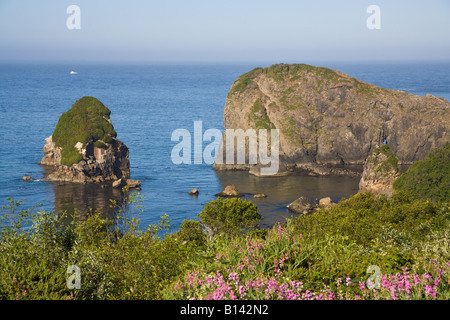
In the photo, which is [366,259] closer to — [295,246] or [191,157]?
[295,246]

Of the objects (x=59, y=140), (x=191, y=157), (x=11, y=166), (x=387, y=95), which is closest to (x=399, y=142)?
(x=387, y=95)

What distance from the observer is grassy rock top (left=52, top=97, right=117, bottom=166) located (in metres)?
120

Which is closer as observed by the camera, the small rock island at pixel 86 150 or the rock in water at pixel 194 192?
the rock in water at pixel 194 192

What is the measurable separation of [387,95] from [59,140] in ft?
284

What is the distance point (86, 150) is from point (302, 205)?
50.9 meters

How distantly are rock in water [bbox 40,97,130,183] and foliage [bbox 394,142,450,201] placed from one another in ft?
206

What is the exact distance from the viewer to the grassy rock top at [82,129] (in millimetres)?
119625

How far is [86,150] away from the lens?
11881 cm

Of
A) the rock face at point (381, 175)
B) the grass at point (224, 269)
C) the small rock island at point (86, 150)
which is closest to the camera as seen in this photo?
the grass at point (224, 269)

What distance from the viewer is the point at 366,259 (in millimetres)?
20812

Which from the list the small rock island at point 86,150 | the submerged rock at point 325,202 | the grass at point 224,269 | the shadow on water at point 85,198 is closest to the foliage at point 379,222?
the grass at point 224,269

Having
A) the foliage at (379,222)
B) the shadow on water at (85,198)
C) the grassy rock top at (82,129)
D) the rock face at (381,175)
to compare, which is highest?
the grassy rock top at (82,129)

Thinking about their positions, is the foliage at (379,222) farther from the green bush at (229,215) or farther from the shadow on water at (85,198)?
the shadow on water at (85,198)

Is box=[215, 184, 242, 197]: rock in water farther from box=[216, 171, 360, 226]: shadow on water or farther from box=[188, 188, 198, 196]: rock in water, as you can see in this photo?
box=[188, 188, 198, 196]: rock in water
